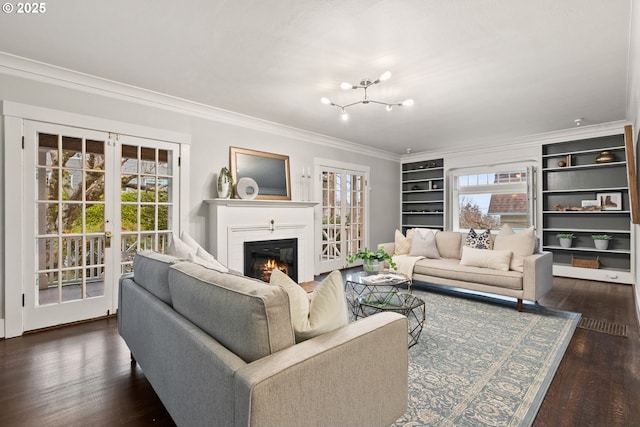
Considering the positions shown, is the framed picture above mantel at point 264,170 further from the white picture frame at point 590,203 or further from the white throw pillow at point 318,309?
the white picture frame at point 590,203

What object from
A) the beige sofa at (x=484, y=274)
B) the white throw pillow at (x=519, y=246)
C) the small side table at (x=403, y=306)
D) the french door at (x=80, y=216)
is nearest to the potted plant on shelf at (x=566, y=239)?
the beige sofa at (x=484, y=274)

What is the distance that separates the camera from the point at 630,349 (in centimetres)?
254

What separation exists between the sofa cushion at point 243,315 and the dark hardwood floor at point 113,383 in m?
0.86

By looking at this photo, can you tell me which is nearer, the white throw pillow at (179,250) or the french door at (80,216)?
the white throw pillow at (179,250)

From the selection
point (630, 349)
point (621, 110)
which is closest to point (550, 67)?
point (621, 110)

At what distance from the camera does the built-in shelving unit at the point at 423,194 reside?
22.8 feet

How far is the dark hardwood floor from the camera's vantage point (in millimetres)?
1735

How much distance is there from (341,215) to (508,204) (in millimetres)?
3198

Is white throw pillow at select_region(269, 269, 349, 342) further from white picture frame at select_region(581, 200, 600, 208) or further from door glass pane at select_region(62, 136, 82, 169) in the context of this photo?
white picture frame at select_region(581, 200, 600, 208)

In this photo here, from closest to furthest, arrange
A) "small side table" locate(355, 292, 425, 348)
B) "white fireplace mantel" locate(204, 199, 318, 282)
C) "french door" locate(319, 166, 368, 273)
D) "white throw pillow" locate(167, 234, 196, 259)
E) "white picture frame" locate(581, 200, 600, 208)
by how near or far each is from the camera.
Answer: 1. "small side table" locate(355, 292, 425, 348)
2. "white throw pillow" locate(167, 234, 196, 259)
3. "white fireplace mantel" locate(204, 199, 318, 282)
4. "white picture frame" locate(581, 200, 600, 208)
5. "french door" locate(319, 166, 368, 273)

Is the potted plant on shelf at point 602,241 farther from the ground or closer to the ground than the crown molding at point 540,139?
closer to the ground

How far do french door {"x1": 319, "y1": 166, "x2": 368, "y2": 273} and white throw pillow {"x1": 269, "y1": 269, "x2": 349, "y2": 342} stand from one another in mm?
4264

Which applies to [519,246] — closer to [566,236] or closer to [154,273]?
[566,236]

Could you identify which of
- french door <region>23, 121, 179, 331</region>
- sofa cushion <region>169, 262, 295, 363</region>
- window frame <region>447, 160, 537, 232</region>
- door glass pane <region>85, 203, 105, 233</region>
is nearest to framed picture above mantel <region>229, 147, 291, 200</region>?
french door <region>23, 121, 179, 331</region>
